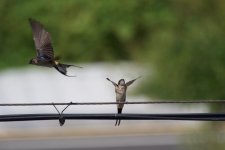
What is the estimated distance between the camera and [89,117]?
15.3 ft

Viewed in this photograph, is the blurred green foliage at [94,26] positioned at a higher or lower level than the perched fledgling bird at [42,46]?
higher

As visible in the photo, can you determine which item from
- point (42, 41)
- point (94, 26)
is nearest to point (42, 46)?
point (42, 41)

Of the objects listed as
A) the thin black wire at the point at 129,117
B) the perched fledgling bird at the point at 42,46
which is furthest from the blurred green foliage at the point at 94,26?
the thin black wire at the point at 129,117

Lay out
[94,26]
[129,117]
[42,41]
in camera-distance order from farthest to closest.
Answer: [94,26], [42,41], [129,117]

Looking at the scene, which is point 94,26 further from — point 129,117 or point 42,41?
point 129,117

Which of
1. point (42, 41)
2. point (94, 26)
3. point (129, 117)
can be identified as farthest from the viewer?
point (94, 26)

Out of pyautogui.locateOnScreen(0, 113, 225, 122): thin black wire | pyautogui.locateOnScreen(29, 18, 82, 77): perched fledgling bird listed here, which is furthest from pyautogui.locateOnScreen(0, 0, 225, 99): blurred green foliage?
pyautogui.locateOnScreen(0, 113, 225, 122): thin black wire

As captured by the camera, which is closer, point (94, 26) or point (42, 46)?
point (42, 46)

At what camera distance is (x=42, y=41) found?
18.5ft

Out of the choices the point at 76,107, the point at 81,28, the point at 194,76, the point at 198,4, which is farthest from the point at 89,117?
the point at 81,28

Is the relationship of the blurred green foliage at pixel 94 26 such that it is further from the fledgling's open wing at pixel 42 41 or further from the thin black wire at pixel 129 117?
the thin black wire at pixel 129 117

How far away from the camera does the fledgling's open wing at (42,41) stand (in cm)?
559

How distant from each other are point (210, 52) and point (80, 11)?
6.31m

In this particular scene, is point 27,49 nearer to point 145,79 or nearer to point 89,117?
point 145,79
